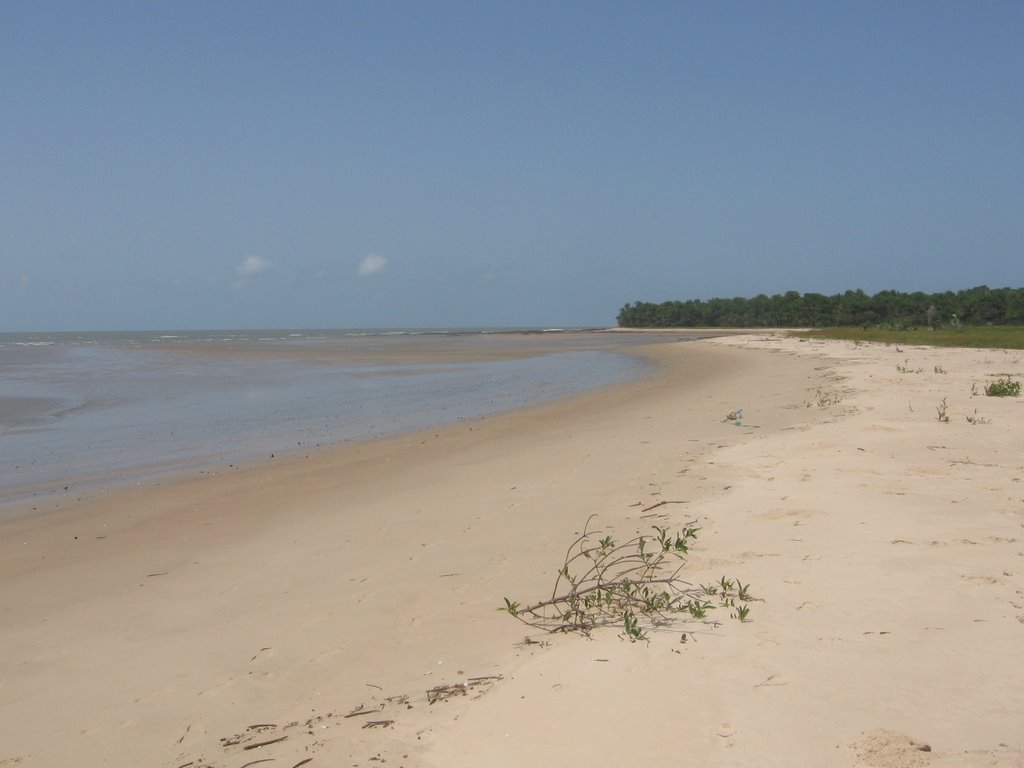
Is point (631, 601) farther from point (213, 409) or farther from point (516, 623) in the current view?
point (213, 409)

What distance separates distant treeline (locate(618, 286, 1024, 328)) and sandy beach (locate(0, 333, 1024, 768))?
5011 centimetres

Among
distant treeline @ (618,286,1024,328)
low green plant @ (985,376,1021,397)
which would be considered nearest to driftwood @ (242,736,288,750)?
low green plant @ (985,376,1021,397)

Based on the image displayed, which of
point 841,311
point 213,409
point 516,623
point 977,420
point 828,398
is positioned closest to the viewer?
point 516,623

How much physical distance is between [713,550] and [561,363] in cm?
3056

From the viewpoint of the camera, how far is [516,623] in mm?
4289

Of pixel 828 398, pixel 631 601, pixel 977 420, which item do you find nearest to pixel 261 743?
pixel 631 601

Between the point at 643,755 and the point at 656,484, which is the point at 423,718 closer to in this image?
the point at 643,755

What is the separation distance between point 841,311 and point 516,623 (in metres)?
86.3

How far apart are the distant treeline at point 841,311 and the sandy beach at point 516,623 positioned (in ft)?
164

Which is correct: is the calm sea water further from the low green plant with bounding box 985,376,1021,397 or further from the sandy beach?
the low green plant with bounding box 985,376,1021,397

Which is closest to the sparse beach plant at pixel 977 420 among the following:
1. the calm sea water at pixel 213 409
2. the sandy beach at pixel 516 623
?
the sandy beach at pixel 516 623

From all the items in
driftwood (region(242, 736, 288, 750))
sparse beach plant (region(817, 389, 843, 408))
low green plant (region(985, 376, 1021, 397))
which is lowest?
driftwood (region(242, 736, 288, 750))

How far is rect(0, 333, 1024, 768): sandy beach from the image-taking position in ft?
10.1

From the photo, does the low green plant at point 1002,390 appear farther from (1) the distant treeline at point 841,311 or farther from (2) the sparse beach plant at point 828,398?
(1) the distant treeline at point 841,311
